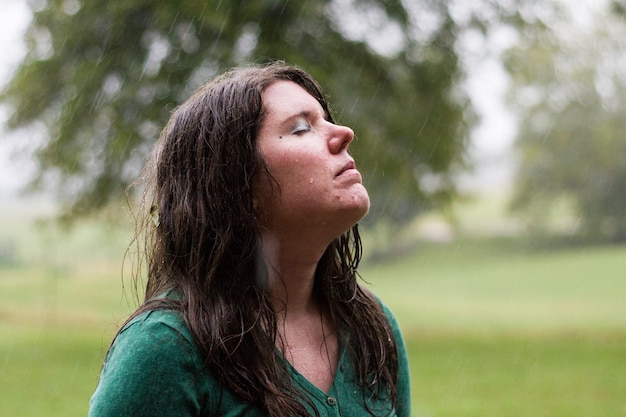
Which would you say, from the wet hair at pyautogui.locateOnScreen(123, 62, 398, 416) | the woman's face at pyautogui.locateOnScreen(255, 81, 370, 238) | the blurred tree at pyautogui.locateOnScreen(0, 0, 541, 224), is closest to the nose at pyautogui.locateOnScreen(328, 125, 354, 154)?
the woman's face at pyautogui.locateOnScreen(255, 81, 370, 238)

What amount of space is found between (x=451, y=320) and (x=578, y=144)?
40.2 feet

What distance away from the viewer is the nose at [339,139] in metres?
1.72

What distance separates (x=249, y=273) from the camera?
1672 mm

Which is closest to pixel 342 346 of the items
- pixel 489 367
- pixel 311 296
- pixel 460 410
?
pixel 311 296

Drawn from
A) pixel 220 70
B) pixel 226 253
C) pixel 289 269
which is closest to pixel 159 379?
pixel 226 253

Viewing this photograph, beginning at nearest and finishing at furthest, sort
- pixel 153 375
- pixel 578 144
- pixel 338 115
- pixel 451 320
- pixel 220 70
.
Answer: pixel 153 375, pixel 338 115, pixel 220 70, pixel 451 320, pixel 578 144

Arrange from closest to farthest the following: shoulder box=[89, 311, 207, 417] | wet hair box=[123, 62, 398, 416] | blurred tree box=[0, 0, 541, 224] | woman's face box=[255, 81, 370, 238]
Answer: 1. shoulder box=[89, 311, 207, 417]
2. wet hair box=[123, 62, 398, 416]
3. woman's face box=[255, 81, 370, 238]
4. blurred tree box=[0, 0, 541, 224]

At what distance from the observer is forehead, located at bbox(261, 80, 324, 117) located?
5.69 feet

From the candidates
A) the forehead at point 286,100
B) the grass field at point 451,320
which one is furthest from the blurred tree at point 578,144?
the forehead at point 286,100

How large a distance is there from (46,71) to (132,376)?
9.25 m

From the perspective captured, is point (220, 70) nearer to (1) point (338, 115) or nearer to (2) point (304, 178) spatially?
(1) point (338, 115)

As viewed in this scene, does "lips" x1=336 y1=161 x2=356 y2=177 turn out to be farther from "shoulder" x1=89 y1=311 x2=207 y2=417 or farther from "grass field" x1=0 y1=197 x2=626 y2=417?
"grass field" x1=0 y1=197 x2=626 y2=417

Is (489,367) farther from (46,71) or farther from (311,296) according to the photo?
(311,296)

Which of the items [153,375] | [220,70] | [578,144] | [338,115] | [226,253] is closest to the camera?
[153,375]
